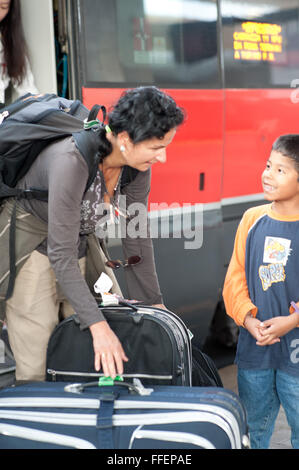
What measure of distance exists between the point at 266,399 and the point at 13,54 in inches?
73.1

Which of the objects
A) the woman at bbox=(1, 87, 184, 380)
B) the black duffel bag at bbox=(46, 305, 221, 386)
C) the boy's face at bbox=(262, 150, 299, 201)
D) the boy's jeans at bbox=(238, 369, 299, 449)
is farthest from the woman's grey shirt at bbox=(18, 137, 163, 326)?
the boy's jeans at bbox=(238, 369, 299, 449)

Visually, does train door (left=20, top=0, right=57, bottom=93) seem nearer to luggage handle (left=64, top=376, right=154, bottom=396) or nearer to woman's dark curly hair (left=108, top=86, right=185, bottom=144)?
woman's dark curly hair (left=108, top=86, right=185, bottom=144)

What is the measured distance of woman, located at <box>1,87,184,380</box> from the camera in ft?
6.99

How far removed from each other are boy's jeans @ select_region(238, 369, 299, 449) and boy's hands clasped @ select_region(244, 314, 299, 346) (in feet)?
0.48

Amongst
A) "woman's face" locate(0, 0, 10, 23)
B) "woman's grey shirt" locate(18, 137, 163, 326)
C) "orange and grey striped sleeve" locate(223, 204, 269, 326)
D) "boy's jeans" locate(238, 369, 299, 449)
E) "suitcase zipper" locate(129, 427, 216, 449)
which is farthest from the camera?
"woman's face" locate(0, 0, 10, 23)

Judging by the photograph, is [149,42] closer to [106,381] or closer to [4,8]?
[4,8]

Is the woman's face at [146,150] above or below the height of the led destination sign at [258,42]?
below

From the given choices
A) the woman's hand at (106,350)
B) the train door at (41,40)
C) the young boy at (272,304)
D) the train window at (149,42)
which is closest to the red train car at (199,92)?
the train window at (149,42)

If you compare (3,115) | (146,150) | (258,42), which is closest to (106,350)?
(146,150)

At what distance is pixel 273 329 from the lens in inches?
98.7

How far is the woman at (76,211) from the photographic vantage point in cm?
213

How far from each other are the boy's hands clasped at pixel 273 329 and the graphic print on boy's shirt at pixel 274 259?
0.14 metres

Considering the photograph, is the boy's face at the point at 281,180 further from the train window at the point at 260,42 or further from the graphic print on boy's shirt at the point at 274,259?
the train window at the point at 260,42
